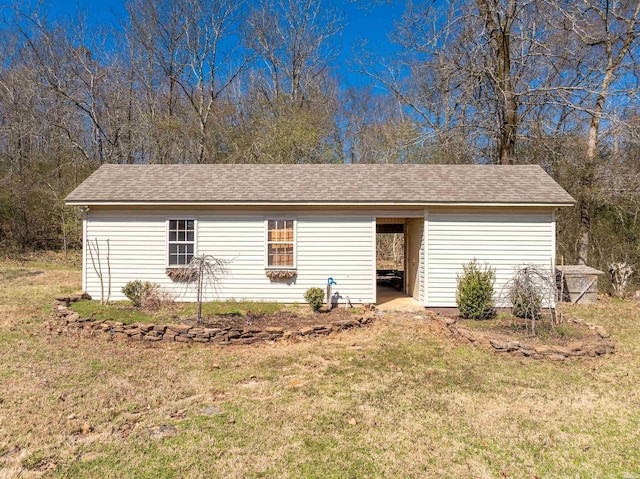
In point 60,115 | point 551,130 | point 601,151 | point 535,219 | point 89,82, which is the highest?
point 89,82

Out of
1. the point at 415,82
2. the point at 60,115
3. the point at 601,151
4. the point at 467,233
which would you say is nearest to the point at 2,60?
the point at 60,115

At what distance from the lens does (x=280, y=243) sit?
388 inches

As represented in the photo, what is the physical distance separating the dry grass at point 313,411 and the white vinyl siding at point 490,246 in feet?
9.65

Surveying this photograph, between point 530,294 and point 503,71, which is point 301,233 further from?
Answer: point 503,71

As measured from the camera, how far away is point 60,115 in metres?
20.6

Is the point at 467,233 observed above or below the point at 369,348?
above

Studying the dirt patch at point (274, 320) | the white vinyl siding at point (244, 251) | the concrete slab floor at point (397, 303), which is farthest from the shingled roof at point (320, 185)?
the dirt patch at point (274, 320)

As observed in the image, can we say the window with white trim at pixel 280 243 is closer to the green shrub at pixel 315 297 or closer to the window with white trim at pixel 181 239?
the green shrub at pixel 315 297

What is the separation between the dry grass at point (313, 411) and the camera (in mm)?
3248

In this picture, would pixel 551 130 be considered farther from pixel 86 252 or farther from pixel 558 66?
pixel 86 252

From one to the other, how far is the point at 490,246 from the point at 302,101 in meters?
16.3

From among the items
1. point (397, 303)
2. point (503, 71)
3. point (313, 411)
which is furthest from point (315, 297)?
point (503, 71)

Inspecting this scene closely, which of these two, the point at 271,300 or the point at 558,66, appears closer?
the point at 271,300

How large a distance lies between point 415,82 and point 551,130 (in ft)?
24.7
